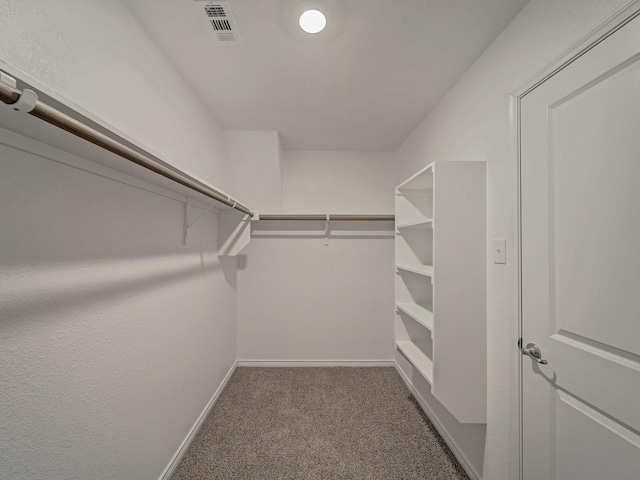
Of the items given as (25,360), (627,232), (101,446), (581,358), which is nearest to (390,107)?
(627,232)

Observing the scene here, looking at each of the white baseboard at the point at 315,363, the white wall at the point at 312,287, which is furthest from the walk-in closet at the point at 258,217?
the white wall at the point at 312,287

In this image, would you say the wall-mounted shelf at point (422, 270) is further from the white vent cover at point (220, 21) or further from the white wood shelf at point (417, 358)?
the white vent cover at point (220, 21)

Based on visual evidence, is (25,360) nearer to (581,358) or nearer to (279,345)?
(581,358)

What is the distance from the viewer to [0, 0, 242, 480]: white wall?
70 cm

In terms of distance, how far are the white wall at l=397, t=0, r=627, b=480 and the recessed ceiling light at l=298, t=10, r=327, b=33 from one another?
890 millimetres

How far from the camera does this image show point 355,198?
2885 millimetres

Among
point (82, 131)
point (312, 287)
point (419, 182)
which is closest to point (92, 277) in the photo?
point (82, 131)

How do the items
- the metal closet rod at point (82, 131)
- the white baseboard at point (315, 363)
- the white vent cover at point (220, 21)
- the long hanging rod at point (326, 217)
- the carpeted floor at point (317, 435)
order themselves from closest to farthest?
the metal closet rod at point (82, 131) → the white vent cover at point (220, 21) → the carpeted floor at point (317, 435) → the long hanging rod at point (326, 217) → the white baseboard at point (315, 363)

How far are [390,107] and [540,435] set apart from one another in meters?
2.08

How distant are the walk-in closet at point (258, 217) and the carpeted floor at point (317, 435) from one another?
17 millimetres

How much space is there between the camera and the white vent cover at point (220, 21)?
3.58ft

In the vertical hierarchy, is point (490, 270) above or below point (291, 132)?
below

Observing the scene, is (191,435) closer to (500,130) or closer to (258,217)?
(258,217)

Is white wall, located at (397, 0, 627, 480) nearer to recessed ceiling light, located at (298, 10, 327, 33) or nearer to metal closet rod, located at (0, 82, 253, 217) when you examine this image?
recessed ceiling light, located at (298, 10, 327, 33)
